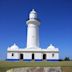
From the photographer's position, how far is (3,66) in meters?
27.4

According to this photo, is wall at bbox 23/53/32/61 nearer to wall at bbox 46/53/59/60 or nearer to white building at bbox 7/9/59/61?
white building at bbox 7/9/59/61

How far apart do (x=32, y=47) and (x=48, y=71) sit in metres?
22.1

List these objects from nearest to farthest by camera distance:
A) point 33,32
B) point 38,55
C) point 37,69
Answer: point 37,69, point 38,55, point 33,32

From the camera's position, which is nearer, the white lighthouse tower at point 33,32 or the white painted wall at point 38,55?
the white painted wall at point 38,55

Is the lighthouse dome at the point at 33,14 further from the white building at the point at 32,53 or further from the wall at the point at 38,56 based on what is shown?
the wall at the point at 38,56

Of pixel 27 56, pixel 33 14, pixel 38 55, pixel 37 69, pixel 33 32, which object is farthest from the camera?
pixel 33 14

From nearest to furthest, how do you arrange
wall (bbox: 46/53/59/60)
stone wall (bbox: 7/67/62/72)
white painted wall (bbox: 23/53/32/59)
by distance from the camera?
1. stone wall (bbox: 7/67/62/72)
2. white painted wall (bbox: 23/53/32/59)
3. wall (bbox: 46/53/59/60)

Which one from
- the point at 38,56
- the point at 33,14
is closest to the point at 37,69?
the point at 38,56

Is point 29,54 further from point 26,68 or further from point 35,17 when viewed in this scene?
point 26,68

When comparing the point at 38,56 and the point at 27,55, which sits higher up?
the point at 27,55

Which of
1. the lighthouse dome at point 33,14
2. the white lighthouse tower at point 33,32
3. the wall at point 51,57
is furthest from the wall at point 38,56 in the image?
the lighthouse dome at point 33,14

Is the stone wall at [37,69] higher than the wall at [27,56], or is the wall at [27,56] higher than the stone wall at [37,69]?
the wall at [27,56]

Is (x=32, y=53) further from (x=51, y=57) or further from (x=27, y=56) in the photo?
(x=51, y=57)

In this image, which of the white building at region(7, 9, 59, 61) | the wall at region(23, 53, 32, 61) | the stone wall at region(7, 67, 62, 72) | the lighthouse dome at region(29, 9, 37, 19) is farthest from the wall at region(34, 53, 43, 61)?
the stone wall at region(7, 67, 62, 72)
